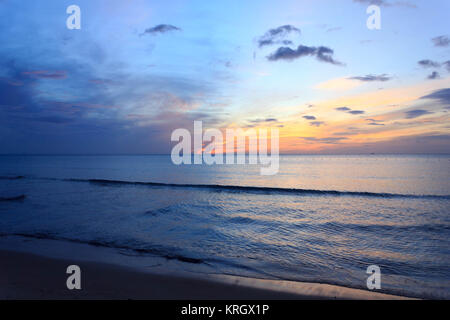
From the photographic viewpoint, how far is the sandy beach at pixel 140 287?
5.70 m

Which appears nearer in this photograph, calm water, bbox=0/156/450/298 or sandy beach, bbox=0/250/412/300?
sandy beach, bbox=0/250/412/300

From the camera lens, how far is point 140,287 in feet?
20.4

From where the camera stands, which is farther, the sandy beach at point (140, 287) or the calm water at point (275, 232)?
the calm water at point (275, 232)

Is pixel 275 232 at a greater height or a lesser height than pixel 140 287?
greater

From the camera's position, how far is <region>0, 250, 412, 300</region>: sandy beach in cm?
570

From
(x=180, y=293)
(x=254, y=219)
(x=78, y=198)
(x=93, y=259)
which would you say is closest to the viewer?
(x=180, y=293)

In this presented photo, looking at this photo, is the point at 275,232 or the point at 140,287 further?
the point at 275,232

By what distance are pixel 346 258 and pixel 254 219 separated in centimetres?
667
